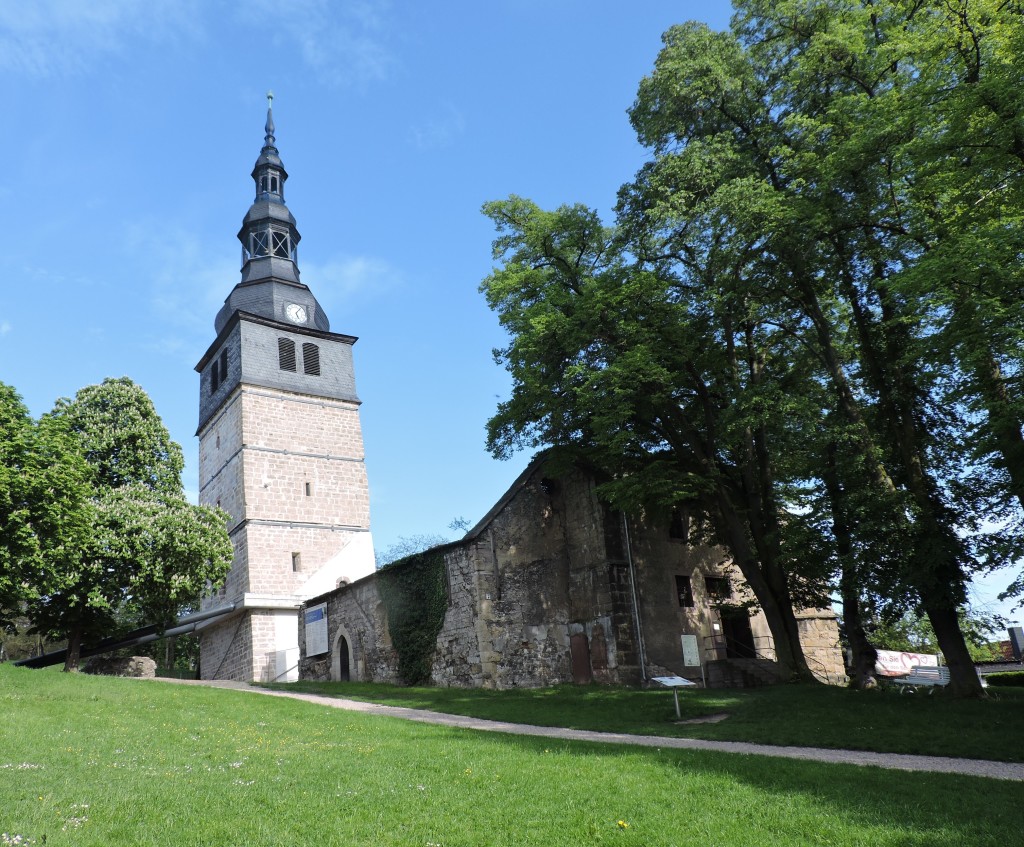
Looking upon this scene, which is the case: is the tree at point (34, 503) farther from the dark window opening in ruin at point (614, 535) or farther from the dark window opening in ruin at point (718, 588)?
the dark window opening in ruin at point (718, 588)

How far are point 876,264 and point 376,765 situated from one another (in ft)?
47.3

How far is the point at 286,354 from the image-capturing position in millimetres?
36750

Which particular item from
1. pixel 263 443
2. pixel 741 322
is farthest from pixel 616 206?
pixel 263 443

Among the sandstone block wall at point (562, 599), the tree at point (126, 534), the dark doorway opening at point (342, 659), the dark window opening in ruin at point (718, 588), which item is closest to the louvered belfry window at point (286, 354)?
the tree at point (126, 534)

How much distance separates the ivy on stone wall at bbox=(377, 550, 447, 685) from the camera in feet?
77.2

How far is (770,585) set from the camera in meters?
19.8

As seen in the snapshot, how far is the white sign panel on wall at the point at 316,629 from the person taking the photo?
94.8 ft

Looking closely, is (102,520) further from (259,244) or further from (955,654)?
(955,654)

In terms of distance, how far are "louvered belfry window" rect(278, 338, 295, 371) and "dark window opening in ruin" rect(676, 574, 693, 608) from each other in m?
21.2

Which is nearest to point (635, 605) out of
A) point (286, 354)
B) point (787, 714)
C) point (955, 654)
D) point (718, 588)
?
point (718, 588)

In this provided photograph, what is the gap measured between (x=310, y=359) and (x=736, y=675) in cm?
2438

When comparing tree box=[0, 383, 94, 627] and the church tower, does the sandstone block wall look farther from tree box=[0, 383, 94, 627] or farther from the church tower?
tree box=[0, 383, 94, 627]

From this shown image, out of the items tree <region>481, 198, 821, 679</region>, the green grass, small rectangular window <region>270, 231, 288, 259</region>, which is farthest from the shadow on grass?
small rectangular window <region>270, 231, 288, 259</region>

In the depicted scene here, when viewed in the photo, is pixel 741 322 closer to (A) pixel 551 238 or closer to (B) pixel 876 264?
(B) pixel 876 264
